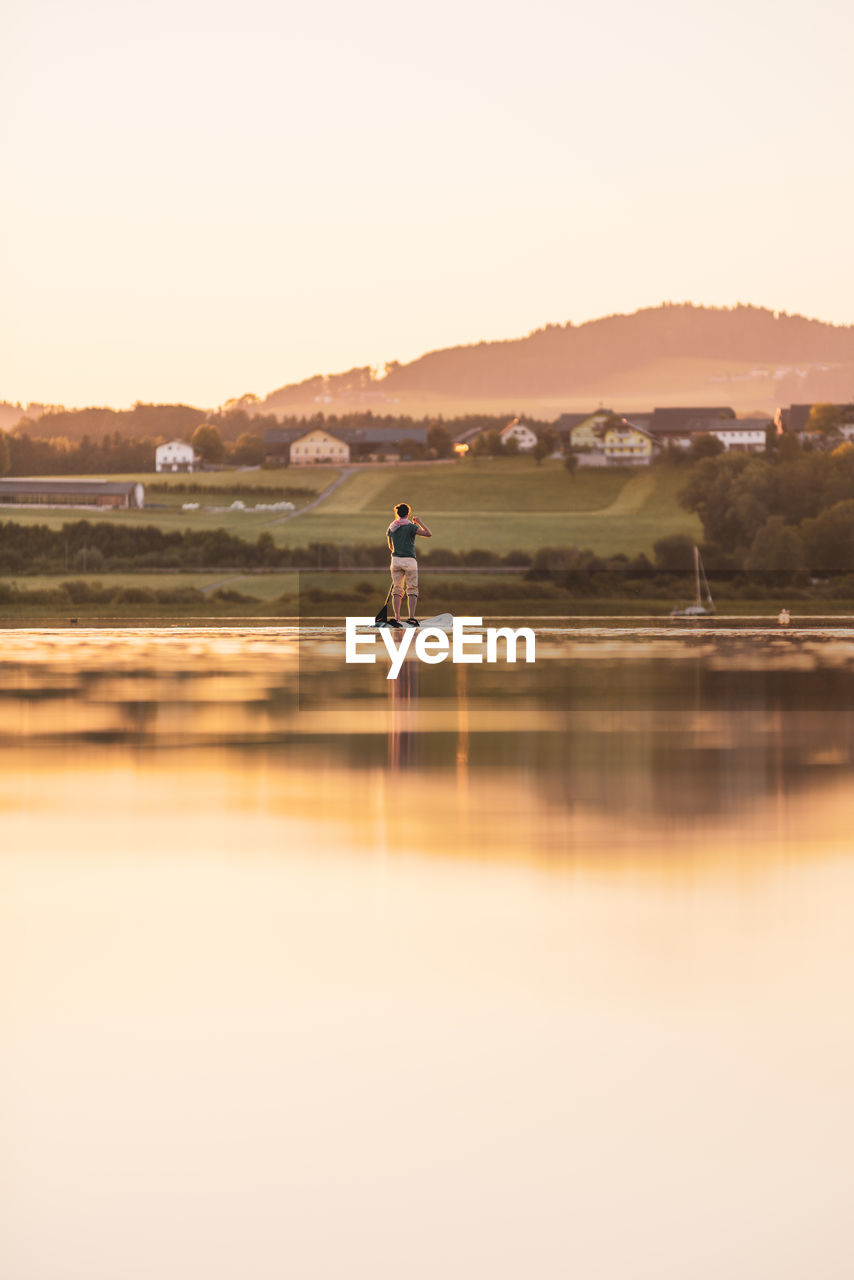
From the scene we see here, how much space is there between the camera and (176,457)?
116 meters

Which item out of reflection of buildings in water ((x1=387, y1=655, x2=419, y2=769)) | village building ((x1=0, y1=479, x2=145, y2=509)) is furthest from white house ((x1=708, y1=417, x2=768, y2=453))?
reflection of buildings in water ((x1=387, y1=655, x2=419, y2=769))

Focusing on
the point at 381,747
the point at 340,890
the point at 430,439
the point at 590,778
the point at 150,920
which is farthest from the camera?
the point at 430,439

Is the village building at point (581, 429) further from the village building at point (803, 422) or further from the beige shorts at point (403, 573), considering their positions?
the beige shorts at point (403, 573)

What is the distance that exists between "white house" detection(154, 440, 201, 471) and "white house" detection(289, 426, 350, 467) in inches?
281

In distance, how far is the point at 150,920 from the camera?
799cm

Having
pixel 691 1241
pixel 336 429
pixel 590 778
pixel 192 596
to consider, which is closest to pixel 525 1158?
pixel 691 1241

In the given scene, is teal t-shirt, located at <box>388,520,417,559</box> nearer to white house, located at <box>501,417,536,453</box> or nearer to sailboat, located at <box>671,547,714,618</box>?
sailboat, located at <box>671,547,714,618</box>

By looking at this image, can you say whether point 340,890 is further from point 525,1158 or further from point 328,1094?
point 525,1158

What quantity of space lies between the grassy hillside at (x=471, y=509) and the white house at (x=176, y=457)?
385 cm

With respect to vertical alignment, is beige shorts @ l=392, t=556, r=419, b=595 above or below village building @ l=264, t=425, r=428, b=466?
below

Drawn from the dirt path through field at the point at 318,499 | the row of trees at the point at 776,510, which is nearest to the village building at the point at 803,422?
the row of trees at the point at 776,510

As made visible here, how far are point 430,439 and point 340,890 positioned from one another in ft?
380

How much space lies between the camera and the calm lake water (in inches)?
173

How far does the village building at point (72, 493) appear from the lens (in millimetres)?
94938
